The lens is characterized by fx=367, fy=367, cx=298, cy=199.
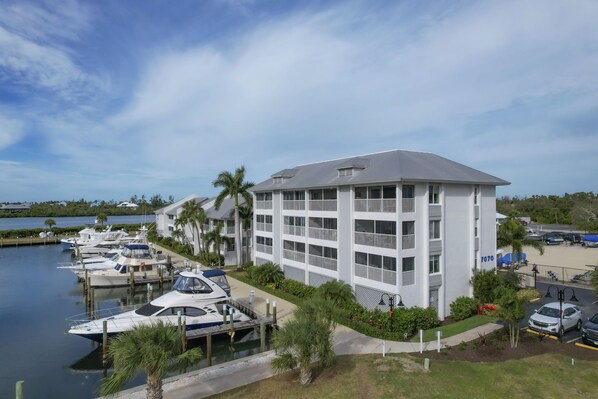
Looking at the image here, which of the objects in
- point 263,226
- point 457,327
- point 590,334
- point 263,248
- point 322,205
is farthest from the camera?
point 263,226

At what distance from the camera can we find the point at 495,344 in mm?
18016

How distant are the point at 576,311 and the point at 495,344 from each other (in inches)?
266

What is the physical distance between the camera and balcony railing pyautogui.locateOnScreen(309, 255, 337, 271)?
2783cm

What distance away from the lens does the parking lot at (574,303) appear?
19.9 metres

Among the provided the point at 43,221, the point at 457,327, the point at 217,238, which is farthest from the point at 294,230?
the point at 43,221

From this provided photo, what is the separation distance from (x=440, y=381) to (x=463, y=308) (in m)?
10.5

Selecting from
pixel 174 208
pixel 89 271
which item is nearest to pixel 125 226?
pixel 174 208

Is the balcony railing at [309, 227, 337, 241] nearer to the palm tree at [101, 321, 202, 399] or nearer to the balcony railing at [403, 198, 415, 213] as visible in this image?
the balcony railing at [403, 198, 415, 213]

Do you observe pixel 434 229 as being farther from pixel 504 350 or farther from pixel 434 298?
pixel 504 350

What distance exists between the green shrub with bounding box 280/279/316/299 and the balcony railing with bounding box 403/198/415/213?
10207mm

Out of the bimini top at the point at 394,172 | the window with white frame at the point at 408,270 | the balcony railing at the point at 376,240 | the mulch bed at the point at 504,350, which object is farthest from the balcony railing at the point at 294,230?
the mulch bed at the point at 504,350

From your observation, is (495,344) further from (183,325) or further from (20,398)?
(20,398)

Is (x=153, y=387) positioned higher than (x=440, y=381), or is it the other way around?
(x=153, y=387)

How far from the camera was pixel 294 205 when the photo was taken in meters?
32.7
